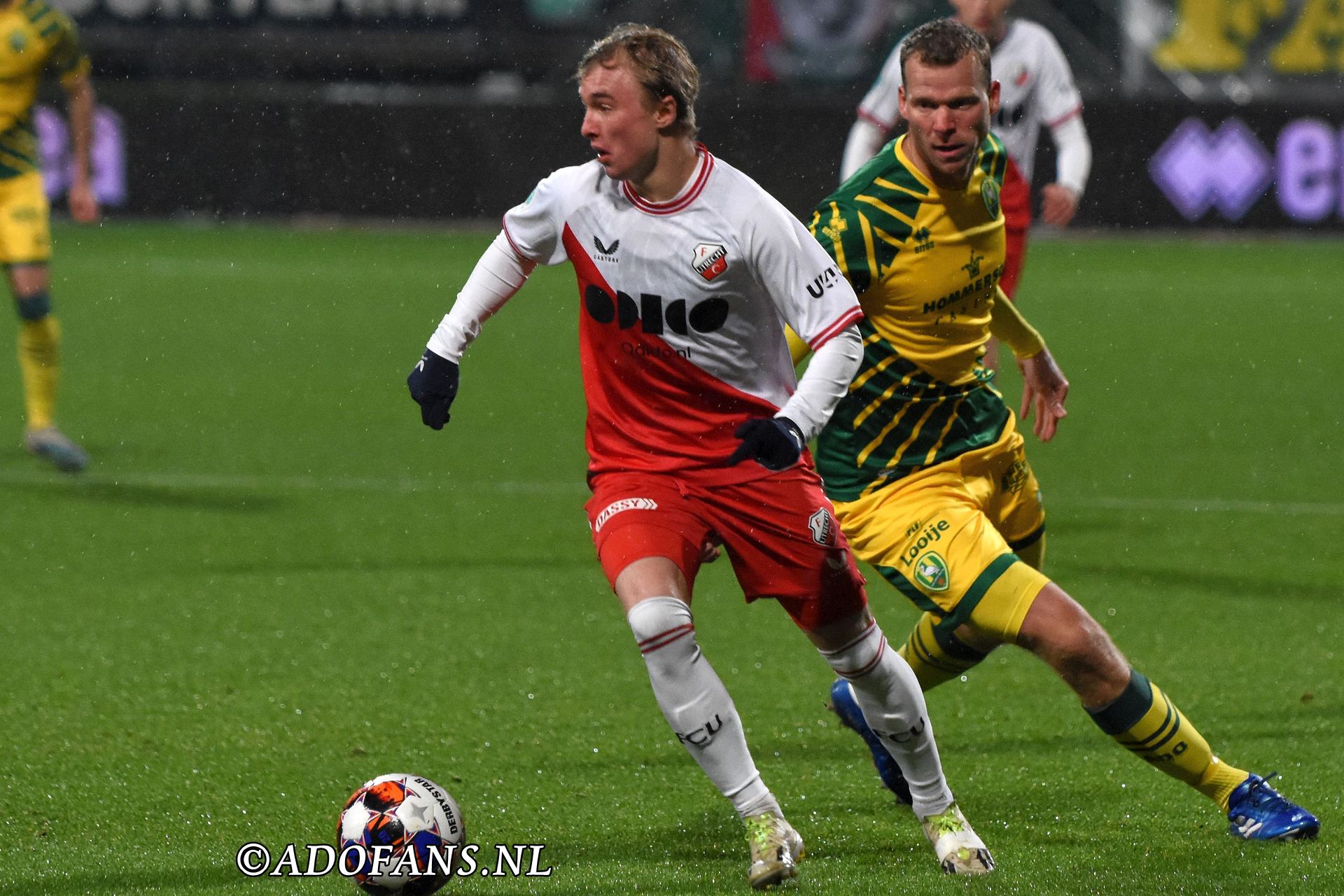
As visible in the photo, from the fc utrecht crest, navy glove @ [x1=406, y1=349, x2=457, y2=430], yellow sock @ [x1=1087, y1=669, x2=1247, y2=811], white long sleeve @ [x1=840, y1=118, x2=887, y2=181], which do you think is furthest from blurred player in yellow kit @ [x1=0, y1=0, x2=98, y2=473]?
yellow sock @ [x1=1087, y1=669, x2=1247, y2=811]

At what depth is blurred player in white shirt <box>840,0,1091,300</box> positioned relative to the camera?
7.60 meters

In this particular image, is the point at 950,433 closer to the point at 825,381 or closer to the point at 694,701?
the point at 825,381

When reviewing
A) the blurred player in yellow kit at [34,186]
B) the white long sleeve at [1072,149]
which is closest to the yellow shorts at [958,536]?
the white long sleeve at [1072,149]

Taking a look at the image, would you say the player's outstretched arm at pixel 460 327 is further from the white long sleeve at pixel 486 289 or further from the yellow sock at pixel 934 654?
the yellow sock at pixel 934 654

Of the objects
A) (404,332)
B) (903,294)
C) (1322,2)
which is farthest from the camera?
(1322,2)

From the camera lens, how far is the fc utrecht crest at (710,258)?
3.98 m

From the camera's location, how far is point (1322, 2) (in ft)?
65.6

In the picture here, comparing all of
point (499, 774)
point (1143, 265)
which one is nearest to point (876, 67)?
point (1143, 265)

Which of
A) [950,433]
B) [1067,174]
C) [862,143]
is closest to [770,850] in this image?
[950,433]

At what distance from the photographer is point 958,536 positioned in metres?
4.17

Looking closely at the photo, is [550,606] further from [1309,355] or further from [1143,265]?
[1143,265]

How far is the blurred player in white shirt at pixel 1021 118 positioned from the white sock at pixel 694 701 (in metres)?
3.75

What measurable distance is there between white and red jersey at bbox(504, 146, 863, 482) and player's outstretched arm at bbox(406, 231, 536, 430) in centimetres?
5

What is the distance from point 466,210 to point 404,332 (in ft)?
20.7
